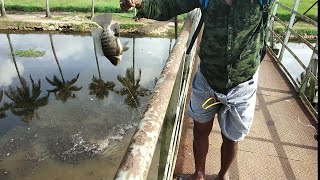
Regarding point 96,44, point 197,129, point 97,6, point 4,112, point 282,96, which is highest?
point 96,44

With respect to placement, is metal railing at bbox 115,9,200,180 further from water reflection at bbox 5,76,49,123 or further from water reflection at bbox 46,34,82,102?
water reflection at bbox 46,34,82,102

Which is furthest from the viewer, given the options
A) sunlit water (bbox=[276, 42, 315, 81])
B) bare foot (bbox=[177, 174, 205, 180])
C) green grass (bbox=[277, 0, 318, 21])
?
green grass (bbox=[277, 0, 318, 21])

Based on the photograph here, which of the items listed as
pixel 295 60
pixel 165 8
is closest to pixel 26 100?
pixel 165 8

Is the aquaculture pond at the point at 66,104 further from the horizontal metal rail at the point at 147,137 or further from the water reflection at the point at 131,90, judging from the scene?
the horizontal metal rail at the point at 147,137

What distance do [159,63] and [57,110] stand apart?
17.8 feet

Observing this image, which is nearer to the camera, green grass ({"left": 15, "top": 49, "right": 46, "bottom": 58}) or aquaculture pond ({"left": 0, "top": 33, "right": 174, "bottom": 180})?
aquaculture pond ({"left": 0, "top": 33, "right": 174, "bottom": 180})

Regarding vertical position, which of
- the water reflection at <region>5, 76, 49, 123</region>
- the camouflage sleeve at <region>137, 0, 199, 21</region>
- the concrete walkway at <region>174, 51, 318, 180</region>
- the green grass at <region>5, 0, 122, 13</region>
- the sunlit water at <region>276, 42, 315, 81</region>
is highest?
the camouflage sleeve at <region>137, 0, 199, 21</region>

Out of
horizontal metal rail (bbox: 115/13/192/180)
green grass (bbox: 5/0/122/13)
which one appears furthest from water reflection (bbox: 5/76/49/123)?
green grass (bbox: 5/0/122/13)

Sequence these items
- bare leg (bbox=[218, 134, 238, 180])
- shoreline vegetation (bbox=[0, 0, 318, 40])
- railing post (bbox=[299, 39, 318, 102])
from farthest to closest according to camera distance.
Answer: shoreline vegetation (bbox=[0, 0, 318, 40])
railing post (bbox=[299, 39, 318, 102])
bare leg (bbox=[218, 134, 238, 180])

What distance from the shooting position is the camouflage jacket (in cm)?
191

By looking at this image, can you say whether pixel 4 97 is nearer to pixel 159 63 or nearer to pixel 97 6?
pixel 159 63

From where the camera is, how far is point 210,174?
2.76m

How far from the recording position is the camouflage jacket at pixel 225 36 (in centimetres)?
191

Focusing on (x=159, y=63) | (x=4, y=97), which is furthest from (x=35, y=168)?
(x=159, y=63)
